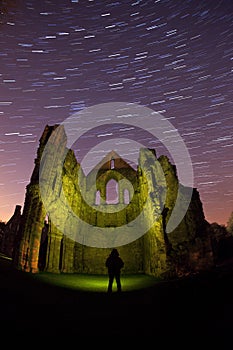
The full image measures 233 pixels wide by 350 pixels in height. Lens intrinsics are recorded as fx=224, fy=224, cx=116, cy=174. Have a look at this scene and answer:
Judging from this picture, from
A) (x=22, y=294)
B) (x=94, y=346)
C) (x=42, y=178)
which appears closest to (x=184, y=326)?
(x=94, y=346)

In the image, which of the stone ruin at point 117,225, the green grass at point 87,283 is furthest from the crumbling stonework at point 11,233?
the green grass at point 87,283

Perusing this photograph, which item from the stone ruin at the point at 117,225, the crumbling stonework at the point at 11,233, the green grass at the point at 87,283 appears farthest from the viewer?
the crumbling stonework at the point at 11,233

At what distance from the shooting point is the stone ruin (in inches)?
553

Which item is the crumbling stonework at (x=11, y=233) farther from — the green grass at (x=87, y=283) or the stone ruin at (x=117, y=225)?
the green grass at (x=87, y=283)

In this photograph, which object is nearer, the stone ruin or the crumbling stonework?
the stone ruin

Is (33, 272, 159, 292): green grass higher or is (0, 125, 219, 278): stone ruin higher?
(0, 125, 219, 278): stone ruin

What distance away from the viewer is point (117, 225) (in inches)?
915

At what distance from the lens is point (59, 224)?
18812 millimetres

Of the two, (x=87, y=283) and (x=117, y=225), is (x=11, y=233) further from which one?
(x=87, y=283)

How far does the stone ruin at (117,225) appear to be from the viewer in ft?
46.1

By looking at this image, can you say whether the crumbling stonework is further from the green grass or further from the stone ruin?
the green grass

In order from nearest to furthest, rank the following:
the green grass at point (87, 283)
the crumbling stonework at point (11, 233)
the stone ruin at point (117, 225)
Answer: the green grass at point (87, 283), the stone ruin at point (117, 225), the crumbling stonework at point (11, 233)

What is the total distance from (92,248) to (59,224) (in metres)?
5.19

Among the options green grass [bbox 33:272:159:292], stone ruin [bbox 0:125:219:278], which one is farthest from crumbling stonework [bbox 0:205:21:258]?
green grass [bbox 33:272:159:292]
